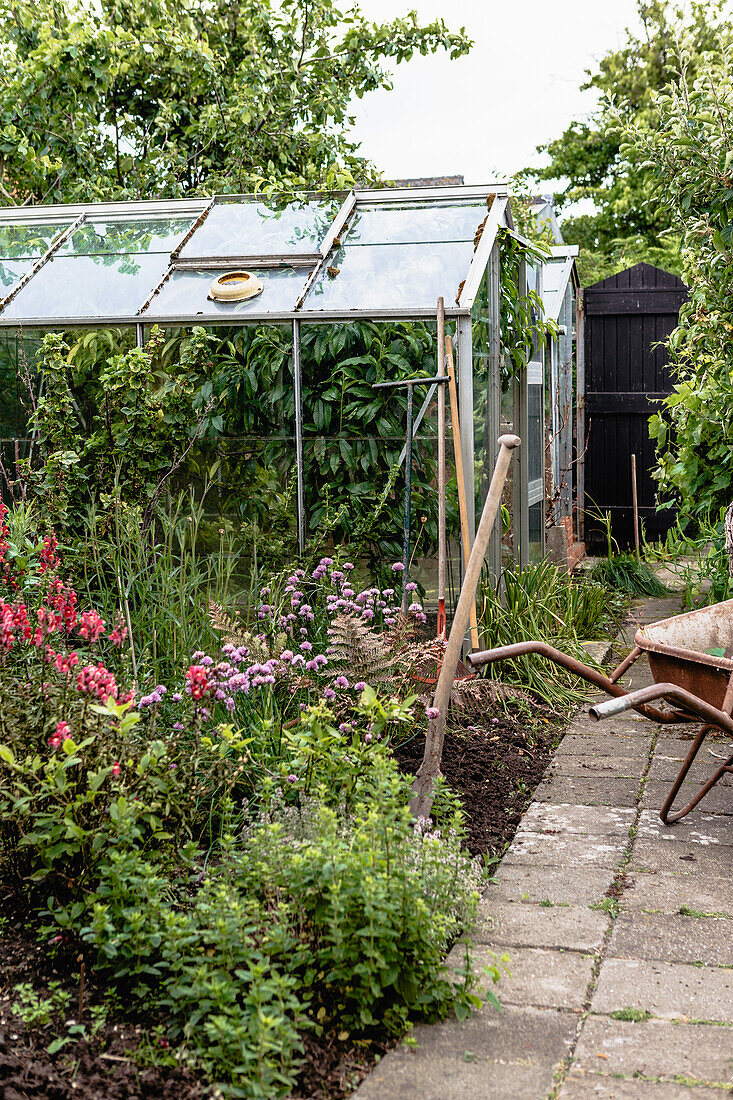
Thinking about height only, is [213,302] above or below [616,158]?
below

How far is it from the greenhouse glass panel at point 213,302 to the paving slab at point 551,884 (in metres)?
3.04

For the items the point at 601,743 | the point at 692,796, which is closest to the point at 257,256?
the point at 601,743

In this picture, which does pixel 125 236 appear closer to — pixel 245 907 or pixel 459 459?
pixel 459 459

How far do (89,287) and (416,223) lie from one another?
1.83 metres

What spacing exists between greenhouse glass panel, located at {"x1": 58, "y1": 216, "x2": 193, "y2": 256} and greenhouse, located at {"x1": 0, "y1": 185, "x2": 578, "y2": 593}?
0.01 meters

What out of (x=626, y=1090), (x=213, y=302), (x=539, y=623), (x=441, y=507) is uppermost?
(x=213, y=302)

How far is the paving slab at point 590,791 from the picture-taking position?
12.2 ft

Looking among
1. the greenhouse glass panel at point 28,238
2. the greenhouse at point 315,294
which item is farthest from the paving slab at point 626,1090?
the greenhouse glass panel at point 28,238

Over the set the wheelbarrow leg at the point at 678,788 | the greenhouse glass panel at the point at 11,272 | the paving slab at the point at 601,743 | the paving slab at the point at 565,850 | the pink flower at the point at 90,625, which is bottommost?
the paving slab at the point at 565,850

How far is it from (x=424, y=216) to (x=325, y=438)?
1515mm

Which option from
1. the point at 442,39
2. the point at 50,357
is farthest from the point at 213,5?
the point at 50,357

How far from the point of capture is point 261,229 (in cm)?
583

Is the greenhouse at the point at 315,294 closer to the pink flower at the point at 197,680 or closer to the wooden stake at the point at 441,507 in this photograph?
the wooden stake at the point at 441,507

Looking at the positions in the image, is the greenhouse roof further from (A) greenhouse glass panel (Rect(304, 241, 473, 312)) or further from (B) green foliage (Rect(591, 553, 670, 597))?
(B) green foliage (Rect(591, 553, 670, 597))
